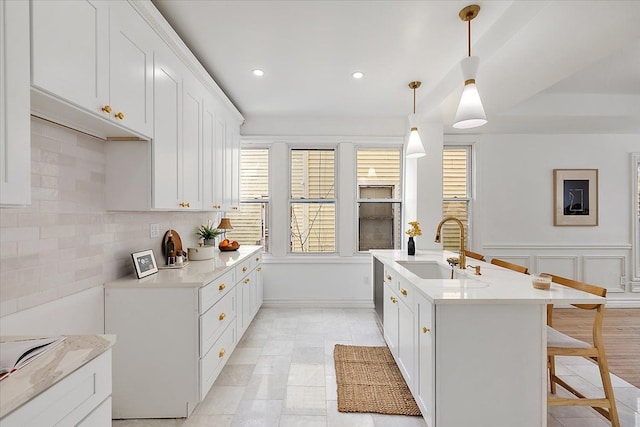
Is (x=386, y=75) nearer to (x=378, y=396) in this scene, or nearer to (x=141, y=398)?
(x=378, y=396)

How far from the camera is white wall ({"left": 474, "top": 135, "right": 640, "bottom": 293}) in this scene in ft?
14.3

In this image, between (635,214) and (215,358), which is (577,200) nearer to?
(635,214)

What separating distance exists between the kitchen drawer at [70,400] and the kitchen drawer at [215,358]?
99 centimetres

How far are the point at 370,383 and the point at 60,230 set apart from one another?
7.64ft

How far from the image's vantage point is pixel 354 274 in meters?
4.38

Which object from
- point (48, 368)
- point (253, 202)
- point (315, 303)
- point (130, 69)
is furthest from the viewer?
point (253, 202)

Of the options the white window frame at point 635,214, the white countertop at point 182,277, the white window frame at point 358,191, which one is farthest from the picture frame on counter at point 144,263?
the white window frame at point 635,214

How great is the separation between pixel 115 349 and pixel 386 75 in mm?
3158

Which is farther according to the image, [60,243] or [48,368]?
[60,243]

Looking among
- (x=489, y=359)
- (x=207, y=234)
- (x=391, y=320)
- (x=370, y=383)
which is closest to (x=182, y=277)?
(x=207, y=234)

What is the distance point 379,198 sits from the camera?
450 centimetres

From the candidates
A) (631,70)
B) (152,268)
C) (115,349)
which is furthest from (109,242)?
(631,70)

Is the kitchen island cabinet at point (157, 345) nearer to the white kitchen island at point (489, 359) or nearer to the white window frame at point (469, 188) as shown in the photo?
the white kitchen island at point (489, 359)

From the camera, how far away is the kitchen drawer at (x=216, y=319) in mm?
2041
